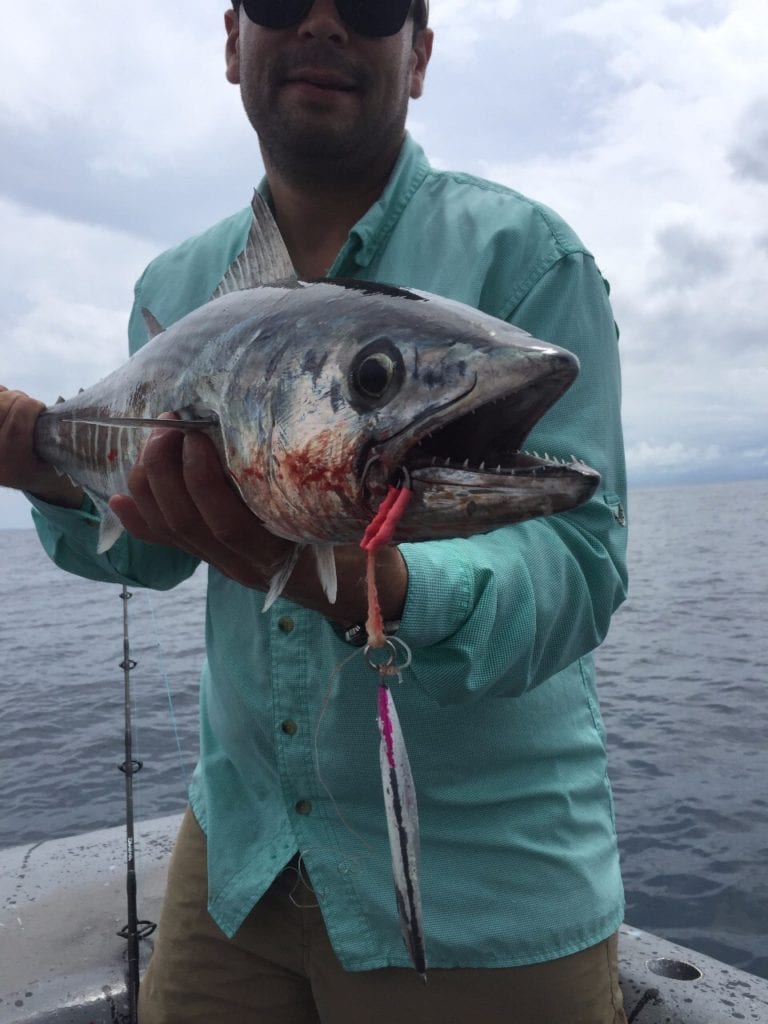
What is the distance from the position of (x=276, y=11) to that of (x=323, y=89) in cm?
28

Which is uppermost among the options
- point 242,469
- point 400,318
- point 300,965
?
point 400,318

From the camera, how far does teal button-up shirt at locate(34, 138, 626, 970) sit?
2.06m

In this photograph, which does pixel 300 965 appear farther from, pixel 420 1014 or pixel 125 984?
pixel 125 984

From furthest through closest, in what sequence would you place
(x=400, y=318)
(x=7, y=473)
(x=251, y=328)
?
(x=7, y=473) → (x=251, y=328) → (x=400, y=318)

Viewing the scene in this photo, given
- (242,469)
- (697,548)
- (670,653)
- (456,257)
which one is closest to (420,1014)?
(242,469)

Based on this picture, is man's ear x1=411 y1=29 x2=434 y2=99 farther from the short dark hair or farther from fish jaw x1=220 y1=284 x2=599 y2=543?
fish jaw x1=220 y1=284 x2=599 y2=543

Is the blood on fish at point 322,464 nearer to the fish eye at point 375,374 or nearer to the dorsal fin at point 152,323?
the fish eye at point 375,374

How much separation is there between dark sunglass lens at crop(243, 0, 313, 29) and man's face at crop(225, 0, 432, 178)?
0.7 inches

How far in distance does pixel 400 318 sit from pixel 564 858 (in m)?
1.54

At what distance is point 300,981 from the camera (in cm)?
271

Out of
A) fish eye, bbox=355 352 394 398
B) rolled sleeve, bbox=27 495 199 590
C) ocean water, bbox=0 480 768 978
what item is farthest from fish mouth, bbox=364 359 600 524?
ocean water, bbox=0 480 768 978

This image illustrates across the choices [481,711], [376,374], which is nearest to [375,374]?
[376,374]

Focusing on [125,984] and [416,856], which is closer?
[416,856]

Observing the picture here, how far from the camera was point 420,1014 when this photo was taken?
7.59ft
